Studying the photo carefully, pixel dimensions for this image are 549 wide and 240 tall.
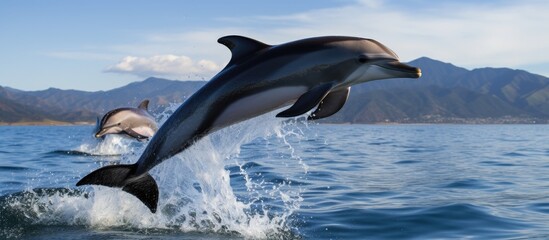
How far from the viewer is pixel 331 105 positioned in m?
6.32

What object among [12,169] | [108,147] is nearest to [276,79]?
[12,169]

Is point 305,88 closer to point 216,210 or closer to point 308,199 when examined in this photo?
point 216,210

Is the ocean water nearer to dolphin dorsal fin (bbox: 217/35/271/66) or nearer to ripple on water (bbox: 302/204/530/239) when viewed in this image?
ripple on water (bbox: 302/204/530/239)

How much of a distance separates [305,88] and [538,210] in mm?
7977

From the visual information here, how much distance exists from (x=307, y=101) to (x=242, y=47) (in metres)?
1.17

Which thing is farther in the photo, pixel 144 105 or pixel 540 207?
pixel 144 105

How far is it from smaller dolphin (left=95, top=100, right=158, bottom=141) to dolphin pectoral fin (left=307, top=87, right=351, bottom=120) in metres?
10.9

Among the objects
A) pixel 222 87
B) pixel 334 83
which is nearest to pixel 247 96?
pixel 222 87

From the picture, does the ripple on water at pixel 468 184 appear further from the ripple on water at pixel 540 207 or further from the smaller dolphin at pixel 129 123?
the smaller dolphin at pixel 129 123

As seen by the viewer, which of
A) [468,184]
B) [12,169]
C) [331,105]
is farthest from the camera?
[12,169]

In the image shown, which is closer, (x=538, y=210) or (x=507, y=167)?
(x=538, y=210)

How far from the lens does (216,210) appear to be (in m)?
10.3

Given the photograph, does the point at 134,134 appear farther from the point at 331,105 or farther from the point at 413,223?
the point at 331,105

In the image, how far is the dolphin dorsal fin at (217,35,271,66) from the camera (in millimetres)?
6438
